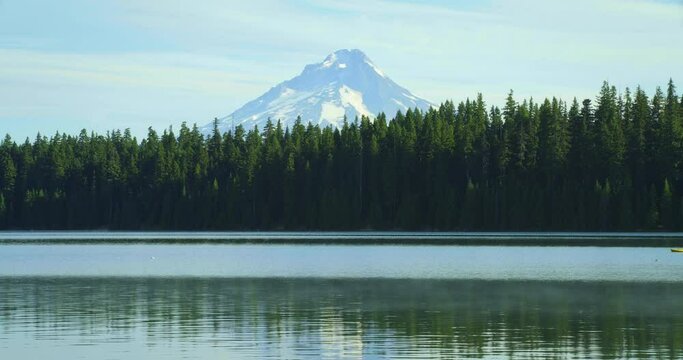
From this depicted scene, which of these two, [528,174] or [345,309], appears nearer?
[345,309]

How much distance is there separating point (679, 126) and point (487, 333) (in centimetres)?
13374

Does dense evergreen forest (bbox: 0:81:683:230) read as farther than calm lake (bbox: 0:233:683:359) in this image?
Yes

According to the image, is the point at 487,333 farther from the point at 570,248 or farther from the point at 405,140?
the point at 405,140

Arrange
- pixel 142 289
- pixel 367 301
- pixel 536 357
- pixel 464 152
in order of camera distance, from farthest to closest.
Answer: pixel 464 152 < pixel 142 289 < pixel 367 301 < pixel 536 357

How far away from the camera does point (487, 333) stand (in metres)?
40.2

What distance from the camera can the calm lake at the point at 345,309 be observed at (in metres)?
36.8

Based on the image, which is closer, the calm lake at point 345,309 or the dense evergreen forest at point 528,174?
the calm lake at point 345,309

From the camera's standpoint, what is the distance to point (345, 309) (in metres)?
49.1

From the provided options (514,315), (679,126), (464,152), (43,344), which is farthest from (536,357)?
(464,152)

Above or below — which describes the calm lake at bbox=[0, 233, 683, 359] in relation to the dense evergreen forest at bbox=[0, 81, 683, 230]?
below

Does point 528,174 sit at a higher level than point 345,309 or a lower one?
higher

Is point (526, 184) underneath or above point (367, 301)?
above

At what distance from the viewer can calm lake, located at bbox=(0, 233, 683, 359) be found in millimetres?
36812

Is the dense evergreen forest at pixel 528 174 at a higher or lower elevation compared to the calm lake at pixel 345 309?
higher
